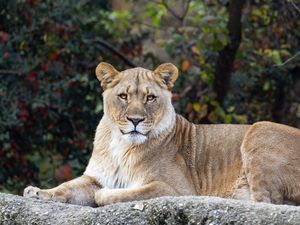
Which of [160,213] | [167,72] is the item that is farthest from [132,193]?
[160,213]

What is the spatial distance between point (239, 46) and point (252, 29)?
592 millimetres

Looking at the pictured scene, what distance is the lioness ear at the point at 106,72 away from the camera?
747 cm

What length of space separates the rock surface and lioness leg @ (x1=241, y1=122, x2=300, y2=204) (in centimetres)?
129

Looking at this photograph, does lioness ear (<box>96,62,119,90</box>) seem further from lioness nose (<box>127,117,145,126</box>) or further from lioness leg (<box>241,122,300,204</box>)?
lioness leg (<box>241,122,300,204</box>)

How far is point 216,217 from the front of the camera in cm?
538

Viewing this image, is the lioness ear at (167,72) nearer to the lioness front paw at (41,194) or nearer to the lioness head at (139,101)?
the lioness head at (139,101)

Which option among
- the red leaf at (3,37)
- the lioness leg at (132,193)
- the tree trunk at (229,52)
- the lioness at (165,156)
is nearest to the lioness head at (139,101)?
the lioness at (165,156)

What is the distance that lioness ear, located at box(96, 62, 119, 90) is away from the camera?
7473 mm

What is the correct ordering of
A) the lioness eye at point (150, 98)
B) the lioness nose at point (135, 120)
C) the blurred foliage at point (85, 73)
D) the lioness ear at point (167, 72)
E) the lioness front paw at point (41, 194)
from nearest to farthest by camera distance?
the lioness front paw at point (41, 194), the lioness nose at point (135, 120), the lioness eye at point (150, 98), the lioness ear at point (167, 72), the blurred foliage at point (85, 73)

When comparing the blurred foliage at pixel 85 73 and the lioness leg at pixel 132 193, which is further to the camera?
the blurred foliage at pixel 85 73

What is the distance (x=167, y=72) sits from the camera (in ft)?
24.6

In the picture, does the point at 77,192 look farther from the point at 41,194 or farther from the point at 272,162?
the point at 272,162

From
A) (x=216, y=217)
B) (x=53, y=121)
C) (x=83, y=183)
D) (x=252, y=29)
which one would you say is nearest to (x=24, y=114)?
(x=53, y=121)

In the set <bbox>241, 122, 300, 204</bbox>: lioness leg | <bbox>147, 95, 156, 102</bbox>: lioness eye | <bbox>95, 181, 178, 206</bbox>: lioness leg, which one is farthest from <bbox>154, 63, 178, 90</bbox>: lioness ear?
<bbox>95, 181, 178, 206</bbox>: lioness leg
